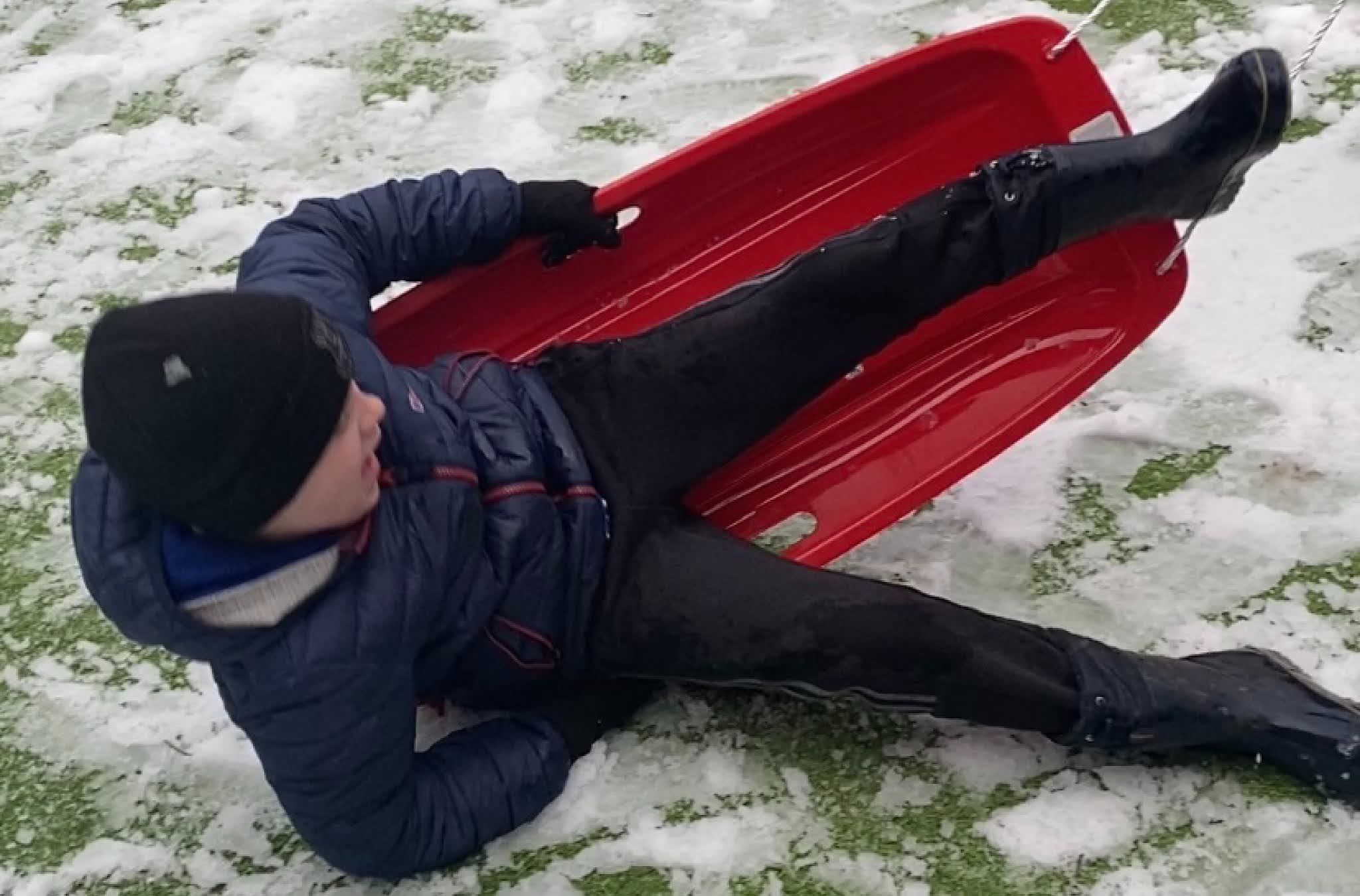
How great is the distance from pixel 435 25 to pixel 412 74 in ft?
0.43

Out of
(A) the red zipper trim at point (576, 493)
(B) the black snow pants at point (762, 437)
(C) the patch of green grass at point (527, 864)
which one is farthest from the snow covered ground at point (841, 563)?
(A) the red zipper trim at point (576, 493)

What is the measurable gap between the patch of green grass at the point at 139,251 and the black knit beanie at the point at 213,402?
103cm

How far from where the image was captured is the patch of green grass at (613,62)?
213 centimetres

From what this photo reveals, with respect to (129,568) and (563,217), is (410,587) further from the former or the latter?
(563,217)

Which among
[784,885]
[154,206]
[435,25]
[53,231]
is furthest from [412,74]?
[784,885]

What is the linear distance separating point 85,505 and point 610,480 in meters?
0.46

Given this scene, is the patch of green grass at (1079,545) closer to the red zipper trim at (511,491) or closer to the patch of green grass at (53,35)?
the red zipper trim at (511,491)

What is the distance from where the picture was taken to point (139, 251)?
1969 millimetres

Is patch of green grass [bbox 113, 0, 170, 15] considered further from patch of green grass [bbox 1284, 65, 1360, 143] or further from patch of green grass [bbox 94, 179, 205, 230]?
patch of green grass [bbox 1284, 65, 1360, 143]

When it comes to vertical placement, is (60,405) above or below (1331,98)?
below

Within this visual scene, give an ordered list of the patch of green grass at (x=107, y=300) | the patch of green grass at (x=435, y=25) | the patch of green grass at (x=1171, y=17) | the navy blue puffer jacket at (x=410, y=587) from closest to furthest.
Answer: the navy blue puffer jacket at (x=410, y=587) → the patch of green grass at (x=107, y=300) → the patch of green grass at (x=1171, y=17) → the patch of green grass at (x=435, y=25)

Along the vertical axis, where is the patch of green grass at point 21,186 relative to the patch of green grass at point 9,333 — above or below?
above

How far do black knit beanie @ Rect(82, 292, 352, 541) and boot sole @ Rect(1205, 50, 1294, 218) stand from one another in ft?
2.77

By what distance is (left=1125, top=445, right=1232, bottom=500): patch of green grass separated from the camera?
59.9 inches
